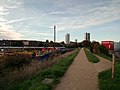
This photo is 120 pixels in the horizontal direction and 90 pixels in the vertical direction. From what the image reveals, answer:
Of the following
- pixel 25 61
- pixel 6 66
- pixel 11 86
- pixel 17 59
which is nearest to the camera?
pixel 11 86

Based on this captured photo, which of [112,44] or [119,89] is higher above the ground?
[112,44]

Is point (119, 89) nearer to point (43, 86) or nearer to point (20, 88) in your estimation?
point (43, 86)

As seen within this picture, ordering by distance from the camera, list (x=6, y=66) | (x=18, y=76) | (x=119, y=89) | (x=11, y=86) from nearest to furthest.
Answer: (x=119, y=89) → (x=11, y=86) → (x=18, y=76) → (x=6, y=66)

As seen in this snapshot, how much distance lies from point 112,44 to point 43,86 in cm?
416

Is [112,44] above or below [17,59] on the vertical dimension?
above

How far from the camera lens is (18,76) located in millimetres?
14094

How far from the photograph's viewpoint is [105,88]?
959 cm

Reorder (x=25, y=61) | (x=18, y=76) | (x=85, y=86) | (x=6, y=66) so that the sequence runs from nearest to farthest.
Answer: (x=85, y=86), (x=18, y=76), (x=6, y=66), (x=25, y=61)

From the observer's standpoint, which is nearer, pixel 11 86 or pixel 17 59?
pixel 11 86

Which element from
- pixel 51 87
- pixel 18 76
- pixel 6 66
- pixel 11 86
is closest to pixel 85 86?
pixel 51 87

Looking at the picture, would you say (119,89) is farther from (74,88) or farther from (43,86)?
(43,86)

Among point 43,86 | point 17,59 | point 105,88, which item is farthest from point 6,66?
point 105,88

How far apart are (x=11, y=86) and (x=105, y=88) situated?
4699 mm

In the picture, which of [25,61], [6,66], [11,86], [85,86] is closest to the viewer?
[85,86]
